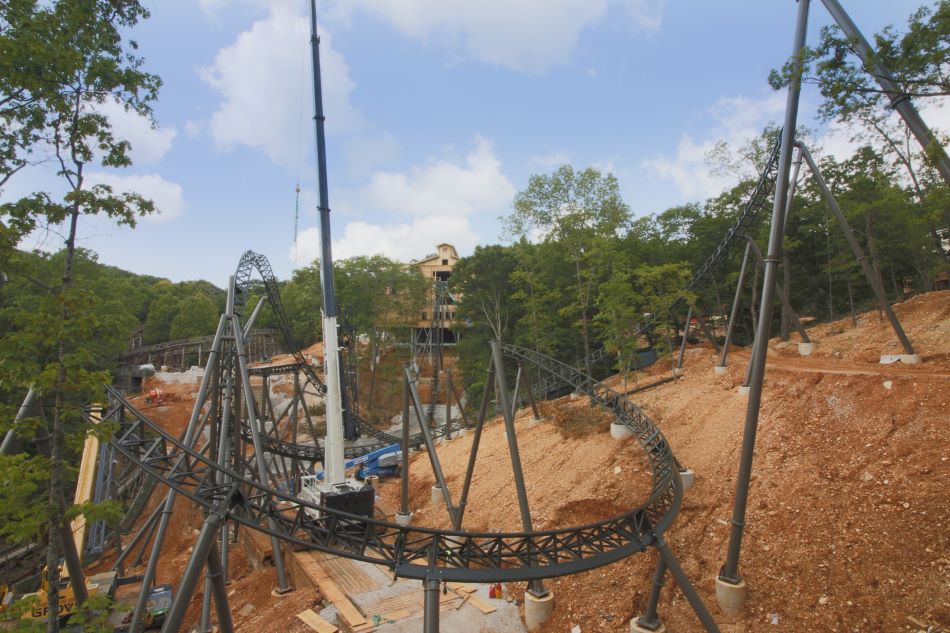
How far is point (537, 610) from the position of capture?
10.3m

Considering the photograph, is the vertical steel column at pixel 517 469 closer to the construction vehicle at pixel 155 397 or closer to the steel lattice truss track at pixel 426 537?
the steel lattice truss track at pixel 426 537

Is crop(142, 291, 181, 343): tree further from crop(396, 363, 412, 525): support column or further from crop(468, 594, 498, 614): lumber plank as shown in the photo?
crop(468, 594, 498, 614): lumber plank

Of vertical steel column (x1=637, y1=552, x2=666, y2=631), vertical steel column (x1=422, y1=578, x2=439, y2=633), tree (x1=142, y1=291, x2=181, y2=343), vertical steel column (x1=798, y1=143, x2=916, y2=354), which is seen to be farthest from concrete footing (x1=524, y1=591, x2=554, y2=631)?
tree (x1=142, y1=291, x2=181, y2=343)

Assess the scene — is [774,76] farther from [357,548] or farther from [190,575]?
Result: [190,575]

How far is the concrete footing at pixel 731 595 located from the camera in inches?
353

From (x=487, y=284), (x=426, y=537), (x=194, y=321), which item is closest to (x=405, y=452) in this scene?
(x=426, y=537)

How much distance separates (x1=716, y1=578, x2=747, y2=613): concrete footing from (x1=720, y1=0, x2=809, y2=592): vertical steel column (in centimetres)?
11

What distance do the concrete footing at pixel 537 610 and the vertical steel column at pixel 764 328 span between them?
361 cm

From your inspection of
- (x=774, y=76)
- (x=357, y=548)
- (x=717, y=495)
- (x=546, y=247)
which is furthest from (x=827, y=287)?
(x=357, y=548)

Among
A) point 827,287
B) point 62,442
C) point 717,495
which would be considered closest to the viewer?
point 62,442

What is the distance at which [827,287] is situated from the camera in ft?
107

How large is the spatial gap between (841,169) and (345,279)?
39.5 m

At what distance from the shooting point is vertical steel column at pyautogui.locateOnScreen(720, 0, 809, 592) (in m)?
9.14

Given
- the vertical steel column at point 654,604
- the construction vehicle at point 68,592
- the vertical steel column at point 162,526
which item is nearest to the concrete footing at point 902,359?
the vertical steel column at point 654,604
